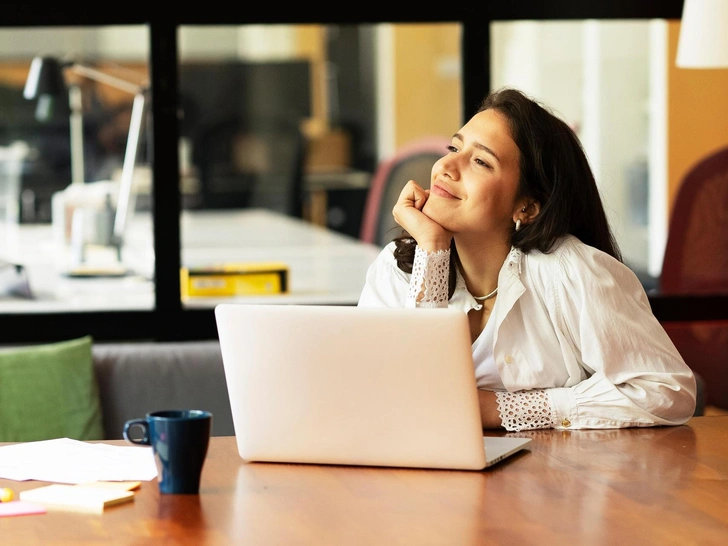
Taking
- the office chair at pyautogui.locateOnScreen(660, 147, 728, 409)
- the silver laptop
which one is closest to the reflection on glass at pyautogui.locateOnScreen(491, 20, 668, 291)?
the office chair at pyautogui.locateOnScreen(660, 147, 728, 409)

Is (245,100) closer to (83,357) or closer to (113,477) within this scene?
(83,357)

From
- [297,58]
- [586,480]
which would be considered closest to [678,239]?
[586,480]

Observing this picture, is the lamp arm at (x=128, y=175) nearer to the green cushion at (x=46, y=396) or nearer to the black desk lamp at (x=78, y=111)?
the black desk lamp at (x=78, y=111)

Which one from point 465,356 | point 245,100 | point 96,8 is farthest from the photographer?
point 245,100

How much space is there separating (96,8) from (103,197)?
0.67m

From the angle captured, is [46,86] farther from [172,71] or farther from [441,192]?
[441,192]

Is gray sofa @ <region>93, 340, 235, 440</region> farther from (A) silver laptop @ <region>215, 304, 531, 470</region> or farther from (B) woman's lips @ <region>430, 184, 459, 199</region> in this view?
(A) silver laptop @ <region>215, 304, 531, 470</region>

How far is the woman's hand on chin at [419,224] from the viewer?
2.06 m

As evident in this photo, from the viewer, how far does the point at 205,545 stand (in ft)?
3.95

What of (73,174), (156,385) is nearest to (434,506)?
(156,385)

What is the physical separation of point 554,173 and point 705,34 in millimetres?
1159

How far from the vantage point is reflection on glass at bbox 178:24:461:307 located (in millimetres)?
7348

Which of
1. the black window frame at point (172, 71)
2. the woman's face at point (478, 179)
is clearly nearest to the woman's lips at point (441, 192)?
the woman's face at point (478, 179)

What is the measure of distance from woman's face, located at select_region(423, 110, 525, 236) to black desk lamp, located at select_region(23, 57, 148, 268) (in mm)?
1696
